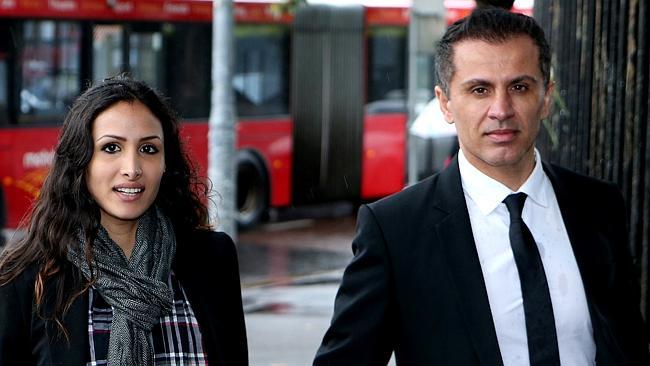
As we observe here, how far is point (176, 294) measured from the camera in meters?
3.45

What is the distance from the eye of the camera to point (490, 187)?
3.15 metres

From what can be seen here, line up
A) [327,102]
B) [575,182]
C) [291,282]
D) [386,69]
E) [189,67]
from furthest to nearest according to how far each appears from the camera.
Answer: [386,69]
[327,102]
[189,67]
[291,282]
[575,182]

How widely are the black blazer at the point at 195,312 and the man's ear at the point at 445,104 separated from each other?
71 cm

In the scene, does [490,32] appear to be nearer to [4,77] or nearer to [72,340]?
[72,340]

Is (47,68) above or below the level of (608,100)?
below

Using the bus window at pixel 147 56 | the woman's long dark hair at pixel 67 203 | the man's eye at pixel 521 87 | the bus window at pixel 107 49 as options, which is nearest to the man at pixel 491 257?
the man's eye at pixel 521 87

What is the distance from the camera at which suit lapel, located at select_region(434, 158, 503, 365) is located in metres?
2.99

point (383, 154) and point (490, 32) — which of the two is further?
point (383, 154)

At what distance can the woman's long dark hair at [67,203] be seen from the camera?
3285mm

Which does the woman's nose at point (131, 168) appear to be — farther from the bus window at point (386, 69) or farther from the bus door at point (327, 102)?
the bus window at point (386, 69)

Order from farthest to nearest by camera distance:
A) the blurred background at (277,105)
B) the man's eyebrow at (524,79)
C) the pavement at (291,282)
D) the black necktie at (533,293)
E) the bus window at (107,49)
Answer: the bus window at (107,49)
the blurred background at (277,105)
the pavement at (291,282)
the man's eyebrow at (524,79)
the black necktie at (533,293)

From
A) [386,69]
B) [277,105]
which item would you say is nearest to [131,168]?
[277,105]

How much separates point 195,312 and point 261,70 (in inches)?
555

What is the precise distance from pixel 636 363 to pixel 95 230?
1333mm
